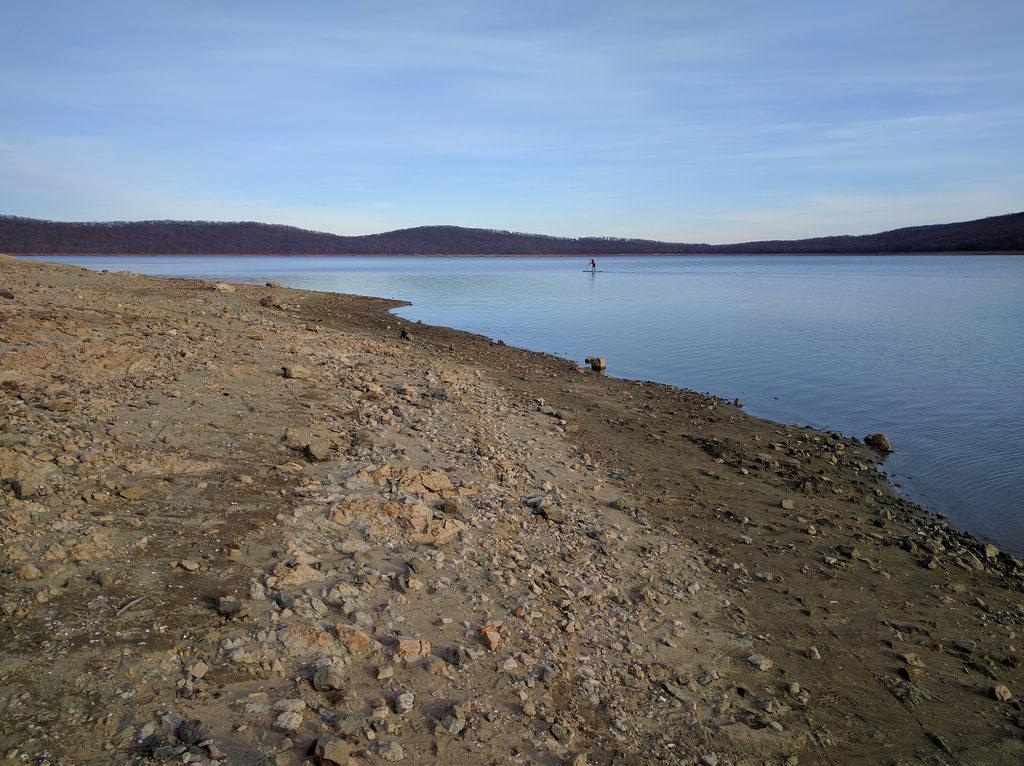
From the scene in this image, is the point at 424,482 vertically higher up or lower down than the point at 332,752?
higher up

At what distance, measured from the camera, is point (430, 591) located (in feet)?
15.9

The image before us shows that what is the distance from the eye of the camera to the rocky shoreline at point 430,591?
11.6 feet

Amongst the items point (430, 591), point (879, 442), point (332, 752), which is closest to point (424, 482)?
point (430, 591)

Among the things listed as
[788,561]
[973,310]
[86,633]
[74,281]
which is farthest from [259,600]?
[973,310]

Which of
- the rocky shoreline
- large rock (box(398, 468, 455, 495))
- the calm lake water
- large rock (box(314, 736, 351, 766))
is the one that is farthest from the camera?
the calm lake water

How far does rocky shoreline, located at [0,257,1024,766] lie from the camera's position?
353 centimetres

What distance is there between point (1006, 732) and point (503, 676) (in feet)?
11.1

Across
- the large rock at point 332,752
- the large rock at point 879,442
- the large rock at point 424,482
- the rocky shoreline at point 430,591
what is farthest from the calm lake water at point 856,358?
the large rock at point 332,752

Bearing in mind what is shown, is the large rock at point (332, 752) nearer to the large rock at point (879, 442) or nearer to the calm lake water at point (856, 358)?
the calm lake water at point (856, 358)

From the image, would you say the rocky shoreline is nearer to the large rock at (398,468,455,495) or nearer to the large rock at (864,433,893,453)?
the large rock at (398,468,455,495)

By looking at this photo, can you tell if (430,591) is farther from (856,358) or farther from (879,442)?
(856,358)

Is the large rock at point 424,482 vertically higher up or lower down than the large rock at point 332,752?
higher up

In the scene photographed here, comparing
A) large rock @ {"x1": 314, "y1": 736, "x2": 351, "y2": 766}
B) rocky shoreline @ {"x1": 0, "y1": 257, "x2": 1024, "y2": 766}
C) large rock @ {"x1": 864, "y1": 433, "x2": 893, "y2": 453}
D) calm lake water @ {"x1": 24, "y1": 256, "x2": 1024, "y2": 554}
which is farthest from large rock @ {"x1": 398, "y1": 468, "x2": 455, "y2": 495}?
large rock @ {"x1": 864, "y1": 433, "x2": 893, "y2": 453}

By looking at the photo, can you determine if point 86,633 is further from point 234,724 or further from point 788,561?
point 788,561
